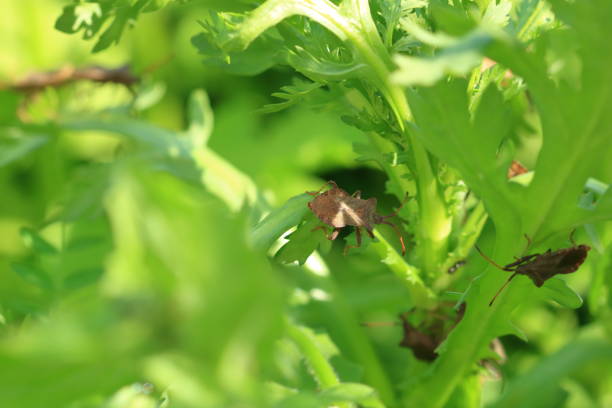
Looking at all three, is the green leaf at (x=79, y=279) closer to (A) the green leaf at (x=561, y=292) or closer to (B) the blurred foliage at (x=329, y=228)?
(B) the blurred foliage at (x=329, y=228)

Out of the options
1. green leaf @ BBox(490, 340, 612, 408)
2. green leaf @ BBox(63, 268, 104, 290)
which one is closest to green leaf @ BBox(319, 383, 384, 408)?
green leaf @ BBox(490, 340, 612, 408)

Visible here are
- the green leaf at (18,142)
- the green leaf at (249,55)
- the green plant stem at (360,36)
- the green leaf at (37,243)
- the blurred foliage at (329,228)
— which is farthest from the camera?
the green leaf at (18,142)

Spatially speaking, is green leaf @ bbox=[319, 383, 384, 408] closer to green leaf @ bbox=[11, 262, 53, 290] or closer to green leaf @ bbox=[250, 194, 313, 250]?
green leaf @ bbox=[250, 194, 313, 250]

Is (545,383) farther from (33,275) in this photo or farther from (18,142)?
(18,142)

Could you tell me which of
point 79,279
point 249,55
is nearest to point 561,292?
point 249,55

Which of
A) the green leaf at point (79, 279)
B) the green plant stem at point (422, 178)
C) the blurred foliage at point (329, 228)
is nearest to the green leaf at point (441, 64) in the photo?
the blurred foliage at point (329, 228)

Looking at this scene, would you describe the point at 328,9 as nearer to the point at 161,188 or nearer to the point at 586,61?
the point at 586,61
